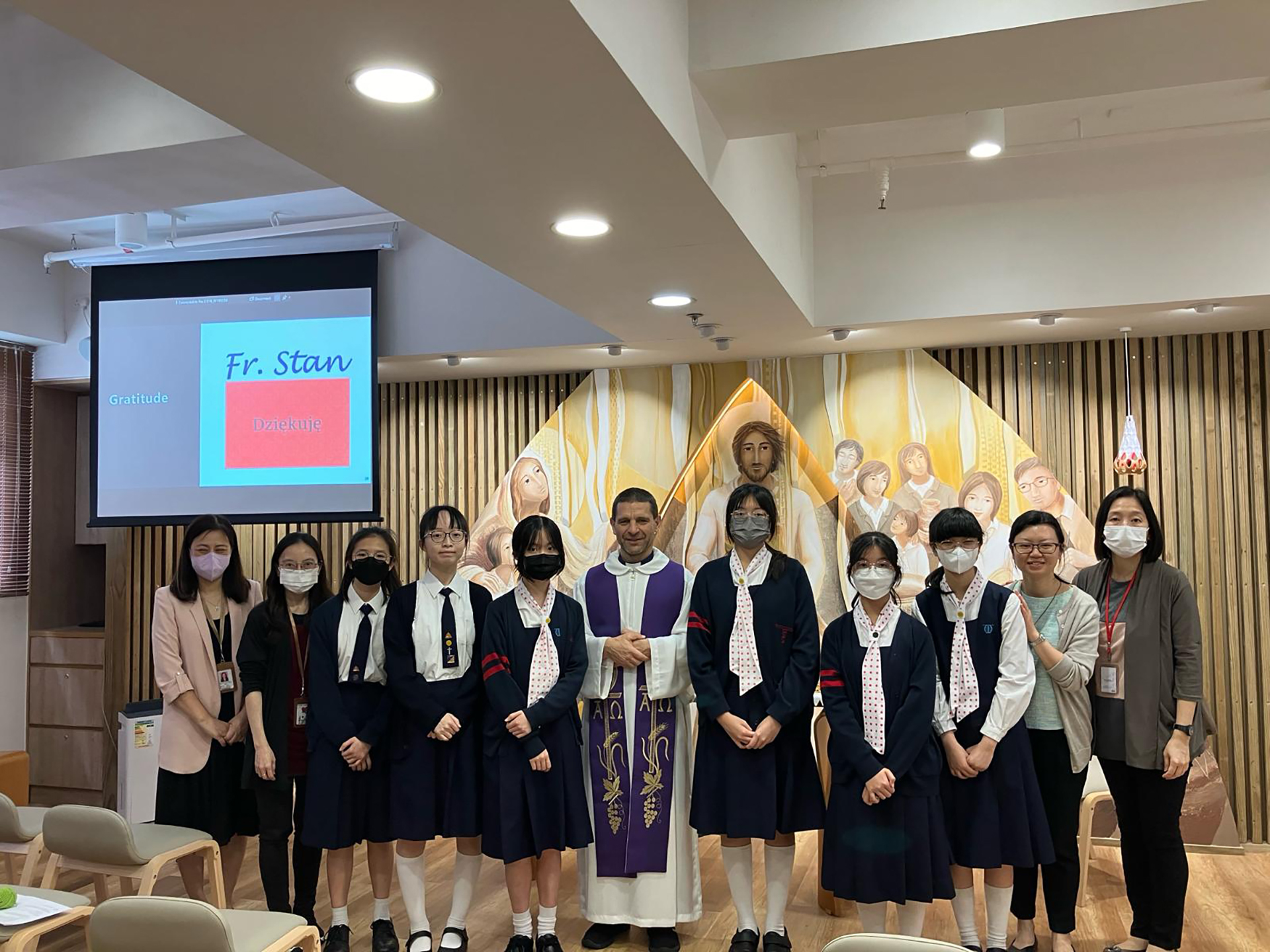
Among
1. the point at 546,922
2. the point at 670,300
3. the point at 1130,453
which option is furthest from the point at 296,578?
the point at 1130,453

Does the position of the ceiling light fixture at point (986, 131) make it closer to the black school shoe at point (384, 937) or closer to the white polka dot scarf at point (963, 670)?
the white polka dot scarf at point (963, 670)

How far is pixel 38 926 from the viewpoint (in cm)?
295

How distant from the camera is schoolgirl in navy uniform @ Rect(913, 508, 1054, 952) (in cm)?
355

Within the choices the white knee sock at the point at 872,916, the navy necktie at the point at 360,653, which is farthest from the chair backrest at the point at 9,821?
the white knee sock at the point at 872,916

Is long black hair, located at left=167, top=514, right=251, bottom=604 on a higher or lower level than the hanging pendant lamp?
lower

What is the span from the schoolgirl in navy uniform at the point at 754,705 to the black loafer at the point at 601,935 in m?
0.49

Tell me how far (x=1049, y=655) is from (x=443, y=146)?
2606mm

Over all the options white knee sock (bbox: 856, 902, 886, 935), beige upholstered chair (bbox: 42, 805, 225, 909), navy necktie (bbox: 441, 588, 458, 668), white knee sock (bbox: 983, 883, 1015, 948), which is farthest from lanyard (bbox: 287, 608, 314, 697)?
white knee sock (bbox: 983, 883, 1015, 948)

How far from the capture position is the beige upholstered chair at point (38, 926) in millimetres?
2887

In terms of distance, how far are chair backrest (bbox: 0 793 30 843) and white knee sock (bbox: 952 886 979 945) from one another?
11.0 feet

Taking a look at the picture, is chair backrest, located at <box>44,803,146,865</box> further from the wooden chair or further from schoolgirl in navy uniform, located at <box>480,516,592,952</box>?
the wooden chair

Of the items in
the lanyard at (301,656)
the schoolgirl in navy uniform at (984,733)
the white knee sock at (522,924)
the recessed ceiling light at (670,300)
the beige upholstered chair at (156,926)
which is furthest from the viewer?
the recessed ceiling light at (670,300)

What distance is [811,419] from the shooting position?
6082 mm

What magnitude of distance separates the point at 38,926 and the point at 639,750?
200 cm
